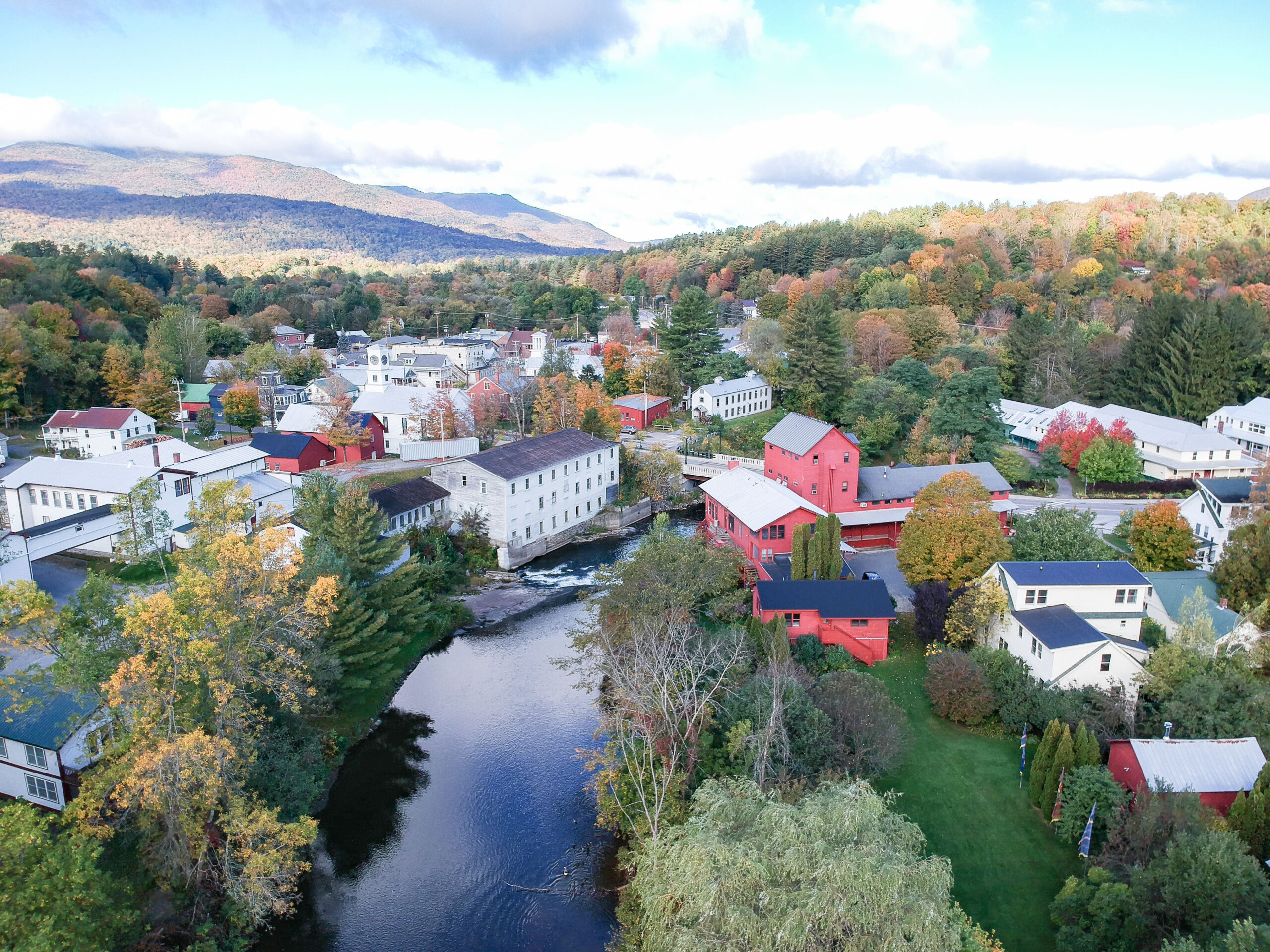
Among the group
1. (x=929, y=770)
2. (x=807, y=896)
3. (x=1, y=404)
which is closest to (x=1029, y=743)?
(x=929, y=770)

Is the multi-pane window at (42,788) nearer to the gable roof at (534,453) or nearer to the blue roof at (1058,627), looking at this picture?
the gable roof at (534,453)

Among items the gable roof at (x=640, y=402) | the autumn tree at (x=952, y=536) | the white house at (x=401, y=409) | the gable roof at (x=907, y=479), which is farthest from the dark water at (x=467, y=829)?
the gable roof at (x=640, y=402)

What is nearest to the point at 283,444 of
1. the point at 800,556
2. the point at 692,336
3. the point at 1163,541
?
the point at 800,556

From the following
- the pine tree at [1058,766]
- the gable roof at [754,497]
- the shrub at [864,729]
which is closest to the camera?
the pine tree at [1058,766]

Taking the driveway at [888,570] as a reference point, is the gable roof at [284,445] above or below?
above

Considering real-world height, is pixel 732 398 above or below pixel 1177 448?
above

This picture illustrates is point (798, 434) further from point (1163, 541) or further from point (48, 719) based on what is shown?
point (48, 719)

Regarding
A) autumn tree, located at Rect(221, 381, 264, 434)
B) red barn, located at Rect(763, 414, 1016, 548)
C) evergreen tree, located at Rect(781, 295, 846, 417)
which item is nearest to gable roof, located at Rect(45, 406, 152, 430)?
autumn tree, located at Rect(221, 381, 264, 434)
